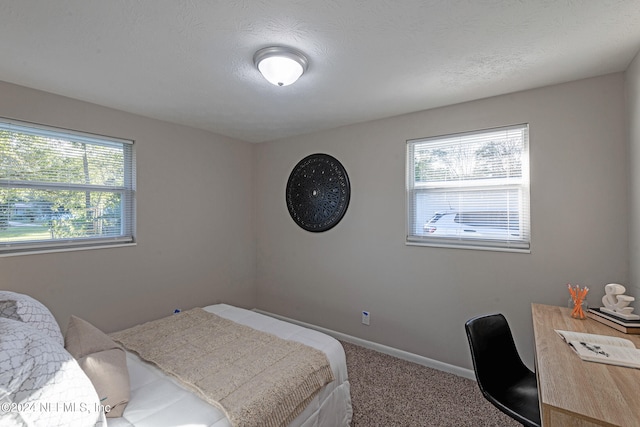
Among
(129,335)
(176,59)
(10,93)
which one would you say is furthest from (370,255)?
(10,93)

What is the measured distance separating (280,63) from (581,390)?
210 centimetres

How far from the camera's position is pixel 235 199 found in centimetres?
388

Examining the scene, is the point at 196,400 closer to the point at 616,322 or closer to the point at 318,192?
the point at 616,322

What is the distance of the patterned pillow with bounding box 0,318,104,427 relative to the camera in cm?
90

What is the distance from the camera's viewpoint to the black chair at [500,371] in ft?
4.81

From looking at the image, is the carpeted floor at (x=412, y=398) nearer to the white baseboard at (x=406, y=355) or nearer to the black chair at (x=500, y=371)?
the white baseboard at (x=406, y=355)

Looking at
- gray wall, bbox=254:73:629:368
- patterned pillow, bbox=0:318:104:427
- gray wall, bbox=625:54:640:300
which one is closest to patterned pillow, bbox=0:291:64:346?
patterned pillow, bbox=0:318:104:427

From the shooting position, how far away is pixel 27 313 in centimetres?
137

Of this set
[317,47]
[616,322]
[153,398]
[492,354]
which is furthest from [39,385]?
[616,322]

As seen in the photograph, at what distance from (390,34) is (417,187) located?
156 centimetres

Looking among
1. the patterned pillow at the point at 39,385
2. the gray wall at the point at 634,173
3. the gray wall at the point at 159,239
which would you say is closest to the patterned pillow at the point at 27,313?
the patterned pillow at the point at 39,385

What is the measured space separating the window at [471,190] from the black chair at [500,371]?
2.89 ft

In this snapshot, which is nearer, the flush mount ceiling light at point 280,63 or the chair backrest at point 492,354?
the chair backrest at point 492,354

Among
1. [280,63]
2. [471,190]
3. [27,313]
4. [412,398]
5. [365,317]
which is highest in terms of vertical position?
[280,63]
